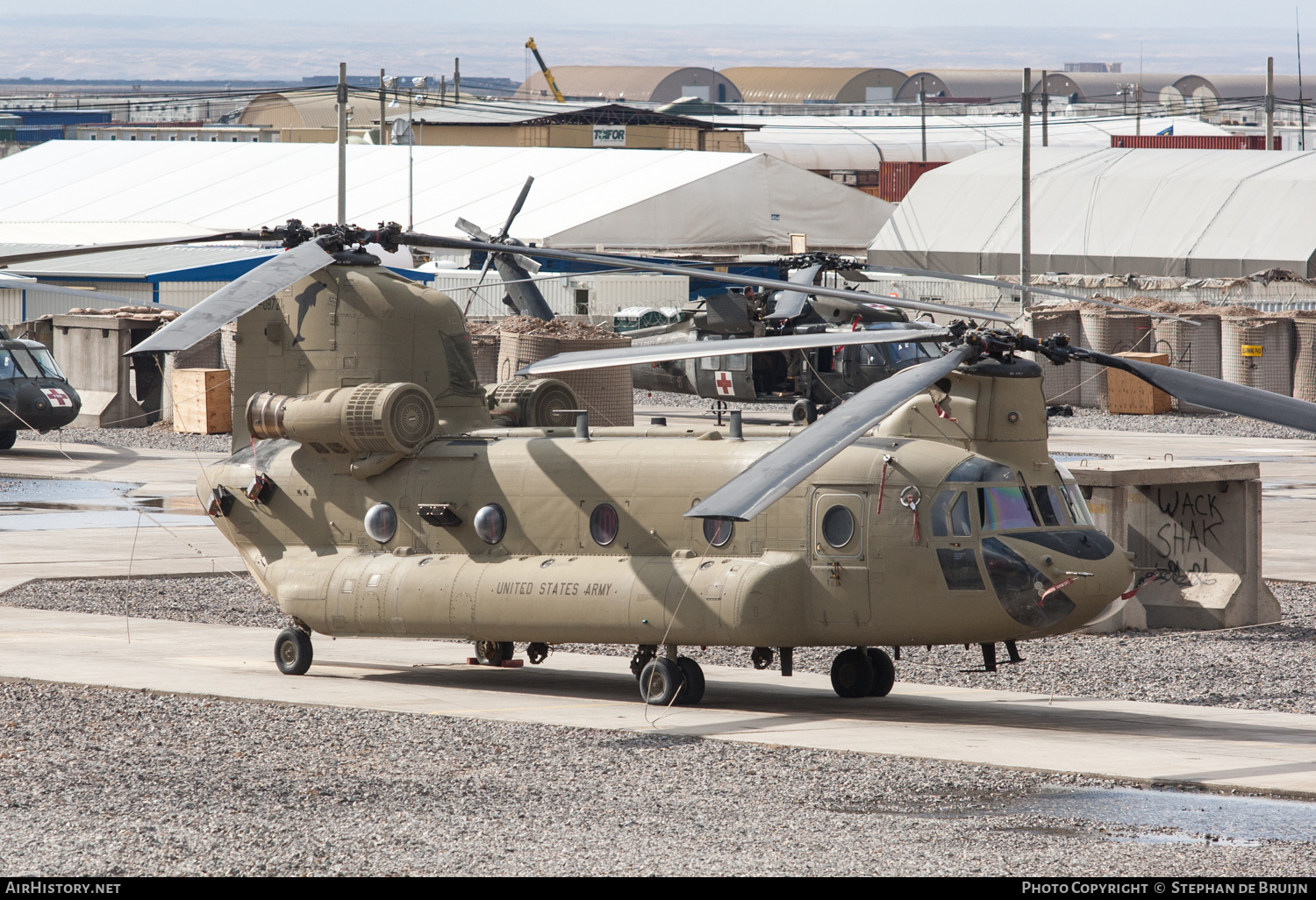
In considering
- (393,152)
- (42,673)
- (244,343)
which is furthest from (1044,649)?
(393,152)

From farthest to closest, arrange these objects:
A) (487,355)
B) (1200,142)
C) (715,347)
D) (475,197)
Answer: (1200,142) < (475,197) < (487,355) < (715,347)

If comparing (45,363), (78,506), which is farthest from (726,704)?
(45,363)

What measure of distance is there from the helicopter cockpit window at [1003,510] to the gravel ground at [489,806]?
210 centimetres

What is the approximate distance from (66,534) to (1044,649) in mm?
12911

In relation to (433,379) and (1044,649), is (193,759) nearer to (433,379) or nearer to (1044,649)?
(433,379)

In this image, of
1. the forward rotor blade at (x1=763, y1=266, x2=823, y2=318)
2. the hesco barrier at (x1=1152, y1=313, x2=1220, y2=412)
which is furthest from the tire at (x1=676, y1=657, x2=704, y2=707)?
the hesco barrier at (x1=1152, y1=313, x2=1220, y2=412)

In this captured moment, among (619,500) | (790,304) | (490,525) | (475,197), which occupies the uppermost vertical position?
(475,197)

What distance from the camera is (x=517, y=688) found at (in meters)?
13.2

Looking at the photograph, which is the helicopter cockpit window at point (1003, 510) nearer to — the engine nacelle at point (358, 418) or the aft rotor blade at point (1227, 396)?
the aft rotor blade at point (1227, 396)

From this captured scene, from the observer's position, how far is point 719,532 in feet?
39.6

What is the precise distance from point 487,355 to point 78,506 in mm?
12238

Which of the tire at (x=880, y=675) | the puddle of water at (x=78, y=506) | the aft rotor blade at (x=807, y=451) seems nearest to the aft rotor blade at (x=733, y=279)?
the aft rotor blade at (x=807, y=451)

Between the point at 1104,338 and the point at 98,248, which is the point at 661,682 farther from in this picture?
the point at 1104,338
